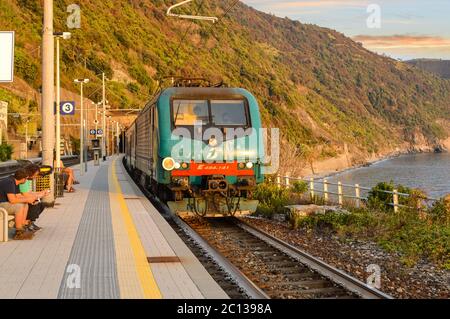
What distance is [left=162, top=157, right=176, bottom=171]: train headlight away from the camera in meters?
13.6

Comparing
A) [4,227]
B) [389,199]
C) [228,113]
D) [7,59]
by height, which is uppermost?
[7,59]

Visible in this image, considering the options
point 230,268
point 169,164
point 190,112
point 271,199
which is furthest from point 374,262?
point 271,199

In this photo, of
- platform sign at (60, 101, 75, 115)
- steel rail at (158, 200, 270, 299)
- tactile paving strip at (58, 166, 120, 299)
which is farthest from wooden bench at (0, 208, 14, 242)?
platform sign at (60, 101, 75, 115)

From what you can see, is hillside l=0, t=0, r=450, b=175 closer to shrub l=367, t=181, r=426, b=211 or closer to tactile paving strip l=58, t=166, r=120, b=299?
shrub l=367, t=181, r=426, b=211

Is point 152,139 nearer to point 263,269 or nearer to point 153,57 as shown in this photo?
point 263,269

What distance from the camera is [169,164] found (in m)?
13.6

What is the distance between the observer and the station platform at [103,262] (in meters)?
6.82

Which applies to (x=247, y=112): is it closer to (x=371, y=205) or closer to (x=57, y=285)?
(x=371, y=205)

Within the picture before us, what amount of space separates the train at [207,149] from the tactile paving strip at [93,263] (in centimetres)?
189

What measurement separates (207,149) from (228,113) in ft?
3.82

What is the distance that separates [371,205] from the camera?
18.8 m

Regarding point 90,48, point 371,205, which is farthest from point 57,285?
point 90,48

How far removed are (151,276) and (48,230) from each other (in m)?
4.58

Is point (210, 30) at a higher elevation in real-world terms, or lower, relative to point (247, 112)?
higher
